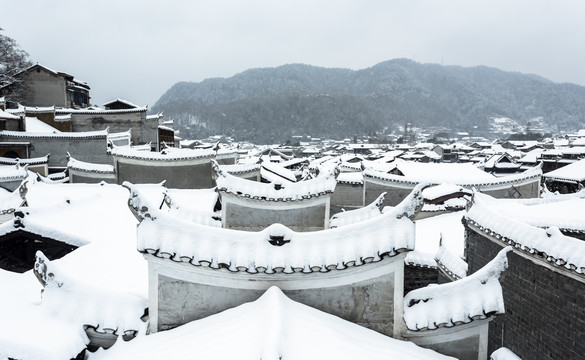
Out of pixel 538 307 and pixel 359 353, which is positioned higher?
pixel 359 353

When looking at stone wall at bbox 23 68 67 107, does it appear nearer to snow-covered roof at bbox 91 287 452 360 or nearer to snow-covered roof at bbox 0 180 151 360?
snow-covered roof at bbox 0 180 151 360

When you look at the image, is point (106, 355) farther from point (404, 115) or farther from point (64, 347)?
point (404, 115)

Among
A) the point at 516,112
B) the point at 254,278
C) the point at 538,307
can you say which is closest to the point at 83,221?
the point at 254,278

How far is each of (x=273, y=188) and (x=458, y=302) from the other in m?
5.11

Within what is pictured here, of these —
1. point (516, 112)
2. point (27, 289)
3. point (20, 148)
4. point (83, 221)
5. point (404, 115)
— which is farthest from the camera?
point (516, 112)

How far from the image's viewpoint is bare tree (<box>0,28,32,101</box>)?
34750 mm

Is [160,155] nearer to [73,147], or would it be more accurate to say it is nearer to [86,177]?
[86,177]

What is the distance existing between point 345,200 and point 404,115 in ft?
458

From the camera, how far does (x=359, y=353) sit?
4.00 metres

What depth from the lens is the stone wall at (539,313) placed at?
668 centimetres

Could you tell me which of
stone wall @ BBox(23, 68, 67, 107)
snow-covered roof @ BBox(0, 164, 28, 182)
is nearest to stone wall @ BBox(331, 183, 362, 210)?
snow-covered roof @ BBox(0, 164, 28, 182)

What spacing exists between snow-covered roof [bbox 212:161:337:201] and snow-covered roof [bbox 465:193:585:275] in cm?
356

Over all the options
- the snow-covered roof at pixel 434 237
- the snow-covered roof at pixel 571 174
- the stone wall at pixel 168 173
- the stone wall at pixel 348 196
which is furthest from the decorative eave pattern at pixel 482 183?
the snow-covered roof at pixel 571 174

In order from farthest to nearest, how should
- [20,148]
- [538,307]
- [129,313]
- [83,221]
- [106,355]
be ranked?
[20,148]
[83,221]
[538,307]
[129,313]
[106,355]
